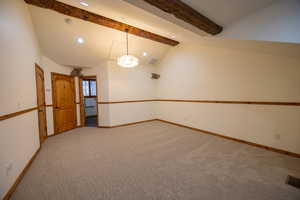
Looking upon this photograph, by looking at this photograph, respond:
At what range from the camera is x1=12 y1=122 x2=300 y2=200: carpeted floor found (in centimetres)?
158

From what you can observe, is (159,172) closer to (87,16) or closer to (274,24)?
(274,24)

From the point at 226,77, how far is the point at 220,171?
7.84 ft

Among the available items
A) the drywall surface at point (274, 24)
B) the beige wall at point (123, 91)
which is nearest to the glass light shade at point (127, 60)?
the beige wall at point (123, 91)

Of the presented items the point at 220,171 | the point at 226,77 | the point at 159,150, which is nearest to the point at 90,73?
the point at 159,150

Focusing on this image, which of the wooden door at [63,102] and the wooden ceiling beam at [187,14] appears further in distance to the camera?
the wooden door at [63,102]

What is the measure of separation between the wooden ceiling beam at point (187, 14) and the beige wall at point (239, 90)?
144 cm

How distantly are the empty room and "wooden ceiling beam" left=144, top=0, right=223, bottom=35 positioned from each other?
0.05 ft

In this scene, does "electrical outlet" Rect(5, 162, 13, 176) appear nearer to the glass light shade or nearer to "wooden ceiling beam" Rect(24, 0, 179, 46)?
the glass light shade

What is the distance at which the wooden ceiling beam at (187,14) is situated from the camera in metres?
1.63

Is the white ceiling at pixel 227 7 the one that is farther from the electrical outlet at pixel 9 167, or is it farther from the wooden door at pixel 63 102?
the wooden door at pixel 63 102

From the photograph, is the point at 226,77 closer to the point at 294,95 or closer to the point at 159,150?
the point at 294,95

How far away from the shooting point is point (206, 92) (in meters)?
3.83

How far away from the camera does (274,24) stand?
5.36 feet

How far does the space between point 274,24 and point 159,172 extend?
8.72 feet
